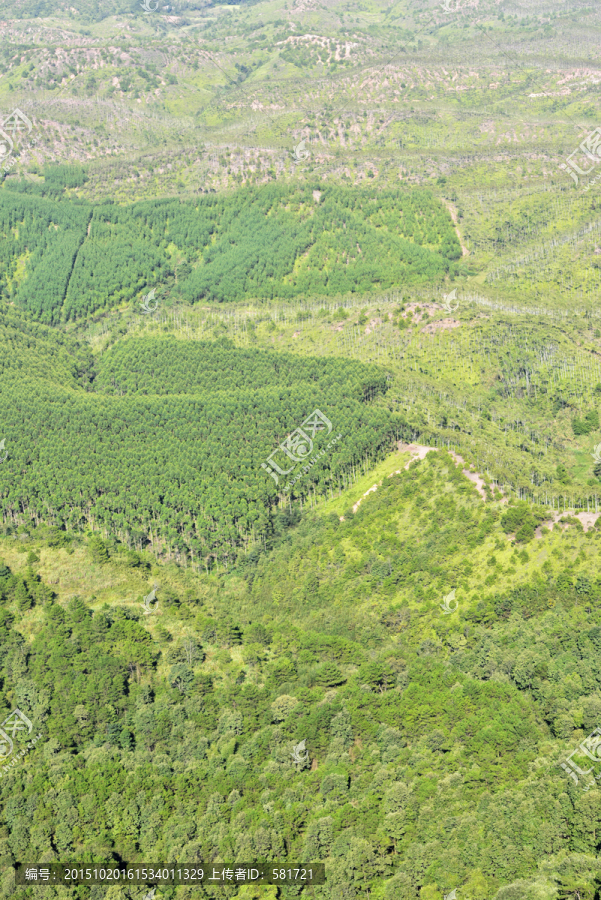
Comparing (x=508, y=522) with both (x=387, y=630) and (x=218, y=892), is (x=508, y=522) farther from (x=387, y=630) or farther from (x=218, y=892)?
(x=218, y=892)

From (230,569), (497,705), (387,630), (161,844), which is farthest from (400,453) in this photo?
(161,844)

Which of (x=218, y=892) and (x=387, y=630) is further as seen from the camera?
(x=387, y=630)

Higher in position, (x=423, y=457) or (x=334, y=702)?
(x=423, y=457)

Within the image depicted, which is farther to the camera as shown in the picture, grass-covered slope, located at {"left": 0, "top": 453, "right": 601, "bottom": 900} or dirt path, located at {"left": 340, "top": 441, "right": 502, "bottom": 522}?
dirt path, located at {"left": 340, "top": 441, "right": 502, "bottom": 522}

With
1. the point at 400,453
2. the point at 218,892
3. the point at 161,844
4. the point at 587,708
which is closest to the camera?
the point at 218,892

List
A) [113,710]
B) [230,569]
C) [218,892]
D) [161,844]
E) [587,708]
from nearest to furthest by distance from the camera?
[218,892] → [161,844] → [587,708] → [113,710] → [230,569]

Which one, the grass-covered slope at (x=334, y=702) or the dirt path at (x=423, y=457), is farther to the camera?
the dirt path at (x=423, y=457)

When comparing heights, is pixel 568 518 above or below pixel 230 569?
above

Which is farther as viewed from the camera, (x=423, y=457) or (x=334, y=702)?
(x=423, y=457)
